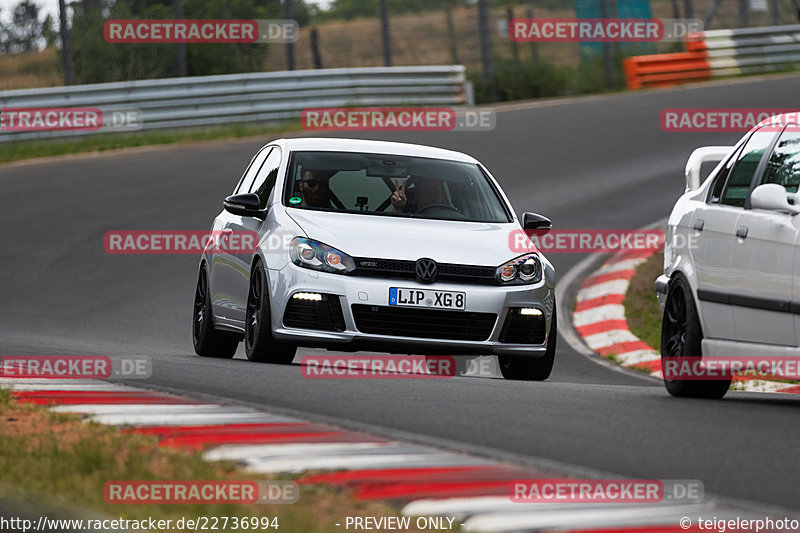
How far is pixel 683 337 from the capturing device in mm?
8625

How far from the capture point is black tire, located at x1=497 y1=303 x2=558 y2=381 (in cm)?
998

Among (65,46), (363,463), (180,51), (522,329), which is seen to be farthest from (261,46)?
(363,463)

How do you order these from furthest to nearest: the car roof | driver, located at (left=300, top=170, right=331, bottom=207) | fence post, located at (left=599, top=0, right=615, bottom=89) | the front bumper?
fence post, located at (left=599, top=0, right=615, bottom=89), the car roof, driver, located at (left=300, top=170, right=331, bottom=207), the front bumper

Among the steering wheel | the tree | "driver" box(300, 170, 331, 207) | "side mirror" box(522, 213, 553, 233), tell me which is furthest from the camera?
the tree

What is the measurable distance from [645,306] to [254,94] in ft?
36.7

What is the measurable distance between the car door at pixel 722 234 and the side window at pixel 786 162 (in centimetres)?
11

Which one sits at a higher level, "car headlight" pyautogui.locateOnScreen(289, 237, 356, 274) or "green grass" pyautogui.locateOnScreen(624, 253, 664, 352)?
"car headlight" pyautogui.locateOnScreen(289, 237, 356, 274)

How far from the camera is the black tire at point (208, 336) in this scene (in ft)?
37.1

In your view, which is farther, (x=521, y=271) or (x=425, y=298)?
(x=521, y=271)

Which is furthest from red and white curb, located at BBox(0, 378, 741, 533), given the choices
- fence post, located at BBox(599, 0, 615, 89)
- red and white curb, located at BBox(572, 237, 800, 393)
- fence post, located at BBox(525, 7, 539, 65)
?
fence post, located at BBox(599, 0, 615, 89)

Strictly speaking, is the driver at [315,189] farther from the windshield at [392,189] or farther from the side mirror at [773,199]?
the side mirror at [773,199]

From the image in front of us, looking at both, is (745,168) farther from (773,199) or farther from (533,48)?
(533,48)

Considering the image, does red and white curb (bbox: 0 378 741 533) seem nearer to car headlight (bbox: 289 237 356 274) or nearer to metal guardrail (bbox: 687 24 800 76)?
car headlight (bbox: 289 237 356 274)

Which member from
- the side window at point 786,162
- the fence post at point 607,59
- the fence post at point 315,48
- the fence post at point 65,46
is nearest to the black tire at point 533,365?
the side window at point 786,162
